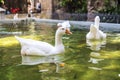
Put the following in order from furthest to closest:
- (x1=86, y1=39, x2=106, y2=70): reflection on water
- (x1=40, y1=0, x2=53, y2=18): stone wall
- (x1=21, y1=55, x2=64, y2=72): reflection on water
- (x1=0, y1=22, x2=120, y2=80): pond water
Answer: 1. (x1=40, y1=0, x2=53, y2=18): stone wall
2. (x1=86, y1=39, x2=106, y2=70): reflection on water
3. (x1=21, y1=55, x2=64, y2=72): reflection on water
4. (x1=0, y1=22, x2=120, y2=80): pond water

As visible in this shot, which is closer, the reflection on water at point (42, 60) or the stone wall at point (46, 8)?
the reflection on water at point (42, 60)

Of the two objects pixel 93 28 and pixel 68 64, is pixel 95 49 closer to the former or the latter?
pixel 93 28

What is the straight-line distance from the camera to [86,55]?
9.59m

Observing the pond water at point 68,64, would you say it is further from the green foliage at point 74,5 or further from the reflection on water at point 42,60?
the green foliage at point 74,5

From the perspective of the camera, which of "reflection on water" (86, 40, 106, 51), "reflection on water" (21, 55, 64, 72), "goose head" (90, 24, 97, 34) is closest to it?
"reflection on water" (21, 55, 64, 72)

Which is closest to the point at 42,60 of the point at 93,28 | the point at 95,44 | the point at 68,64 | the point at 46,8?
the point at 68,64

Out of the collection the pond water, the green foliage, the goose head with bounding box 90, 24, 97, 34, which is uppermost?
the green foliage

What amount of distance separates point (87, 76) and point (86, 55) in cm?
243

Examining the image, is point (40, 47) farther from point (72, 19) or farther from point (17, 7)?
point (17, 7)

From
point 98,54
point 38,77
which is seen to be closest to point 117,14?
point 98,54

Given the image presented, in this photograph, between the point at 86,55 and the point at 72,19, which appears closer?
the point at 86,55

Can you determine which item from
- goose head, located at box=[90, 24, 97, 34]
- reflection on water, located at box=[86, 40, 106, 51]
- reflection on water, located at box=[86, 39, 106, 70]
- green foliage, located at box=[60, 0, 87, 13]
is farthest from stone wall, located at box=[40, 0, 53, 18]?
reflection on water, located at box=[86, 39, 106, 70]

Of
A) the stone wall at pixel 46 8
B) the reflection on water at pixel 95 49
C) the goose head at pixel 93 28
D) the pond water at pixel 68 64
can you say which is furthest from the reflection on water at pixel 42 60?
the stone wall at pixel 46 8

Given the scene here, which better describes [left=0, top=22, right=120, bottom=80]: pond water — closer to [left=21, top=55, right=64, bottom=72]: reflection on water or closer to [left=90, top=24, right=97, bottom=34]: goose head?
[left=21, top=55, right=64, bottom=72]: reflection on water
